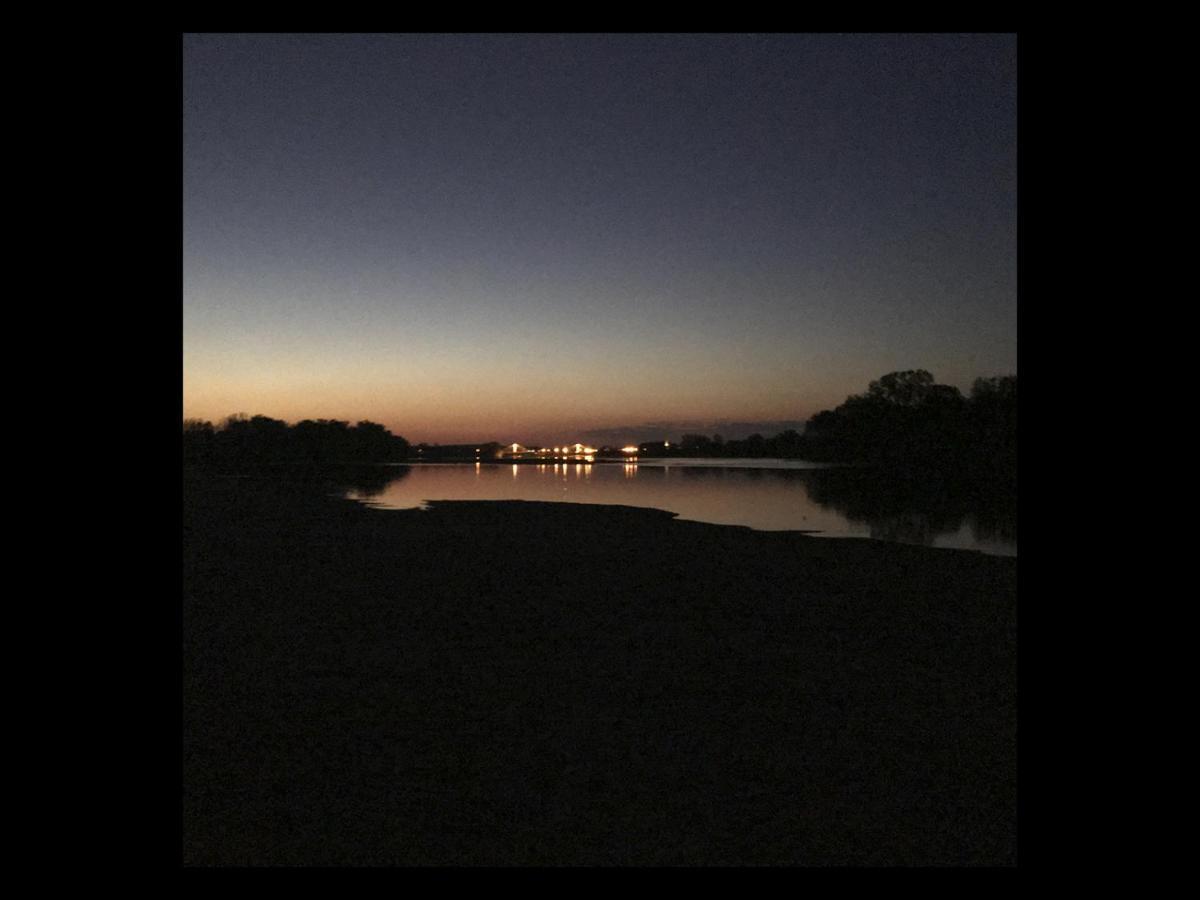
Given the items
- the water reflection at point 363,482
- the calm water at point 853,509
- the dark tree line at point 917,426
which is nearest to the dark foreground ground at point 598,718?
the calm water at point 853,509

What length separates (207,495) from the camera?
3053cm

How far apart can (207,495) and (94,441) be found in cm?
3263

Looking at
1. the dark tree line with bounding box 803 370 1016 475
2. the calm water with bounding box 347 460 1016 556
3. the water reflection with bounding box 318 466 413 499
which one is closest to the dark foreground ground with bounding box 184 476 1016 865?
the calm water with bounding box 347 460 1016 556

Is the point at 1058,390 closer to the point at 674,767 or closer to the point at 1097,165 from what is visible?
the point at 1097,165

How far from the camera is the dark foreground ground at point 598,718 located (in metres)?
4.07

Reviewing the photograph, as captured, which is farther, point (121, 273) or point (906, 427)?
point (906, 427)

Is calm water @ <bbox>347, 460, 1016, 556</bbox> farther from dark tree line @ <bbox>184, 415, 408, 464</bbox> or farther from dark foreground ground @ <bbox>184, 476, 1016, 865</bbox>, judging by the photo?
dark tree line @ <bbox>184, 415, 408, 464</bbox>

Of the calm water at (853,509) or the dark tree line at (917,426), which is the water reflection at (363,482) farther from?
the dark tree line at (917,426)

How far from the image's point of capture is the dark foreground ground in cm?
407

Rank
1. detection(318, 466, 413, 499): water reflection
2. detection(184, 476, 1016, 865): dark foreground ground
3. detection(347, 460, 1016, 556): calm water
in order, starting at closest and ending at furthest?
1. detection(184, 476, 1016, 865): dark foreground ground
2. detection(347, 460, 1016, 556): calm water
3. detection(318, 466, 413, 499): water reflection

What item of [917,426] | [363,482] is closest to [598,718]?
[363,482]

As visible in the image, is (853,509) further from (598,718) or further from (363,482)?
(363,482)

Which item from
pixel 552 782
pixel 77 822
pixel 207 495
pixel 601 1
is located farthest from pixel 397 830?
pixel 207 495

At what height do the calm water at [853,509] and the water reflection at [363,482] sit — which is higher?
the water reflection at [363,482]
